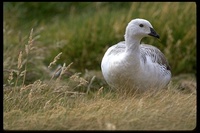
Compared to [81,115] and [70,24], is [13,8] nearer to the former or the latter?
[70,24]

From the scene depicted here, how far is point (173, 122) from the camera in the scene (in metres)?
6.08

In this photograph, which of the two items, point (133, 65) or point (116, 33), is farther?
point (116, 33)

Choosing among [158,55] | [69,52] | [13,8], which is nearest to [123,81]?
[158,55]

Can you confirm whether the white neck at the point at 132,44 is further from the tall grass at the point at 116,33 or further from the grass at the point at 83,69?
the tall grass at the point at 116,33

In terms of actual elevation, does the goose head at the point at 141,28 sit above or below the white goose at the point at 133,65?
above

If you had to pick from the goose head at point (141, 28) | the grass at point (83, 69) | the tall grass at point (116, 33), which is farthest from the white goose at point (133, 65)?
the tall grass at point (116, 33)

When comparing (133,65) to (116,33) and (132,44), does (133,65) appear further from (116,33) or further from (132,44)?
(116,33)

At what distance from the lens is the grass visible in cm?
612

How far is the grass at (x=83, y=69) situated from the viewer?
612 centimetres

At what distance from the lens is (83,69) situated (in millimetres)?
11227

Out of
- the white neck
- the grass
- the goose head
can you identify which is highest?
the goose head

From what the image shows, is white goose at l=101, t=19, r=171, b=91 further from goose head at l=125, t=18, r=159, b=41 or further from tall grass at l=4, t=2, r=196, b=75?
tall grass at l=4, t=2, r=196, b=75

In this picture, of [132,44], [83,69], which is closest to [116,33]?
[83,69]

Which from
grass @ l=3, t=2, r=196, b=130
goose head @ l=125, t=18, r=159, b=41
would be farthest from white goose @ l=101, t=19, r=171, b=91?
grass @ l=3, t=2, r=196, b=130
